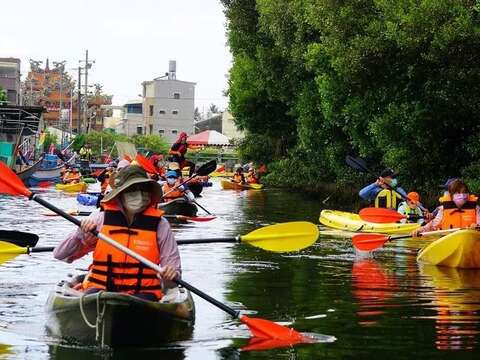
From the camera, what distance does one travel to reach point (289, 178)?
39906 mm

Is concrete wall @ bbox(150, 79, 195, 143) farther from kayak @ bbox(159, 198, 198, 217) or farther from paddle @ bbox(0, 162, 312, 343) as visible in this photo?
paddle @ bbox(0, 162, 312, 343)

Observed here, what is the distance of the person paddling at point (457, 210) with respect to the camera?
524 inches

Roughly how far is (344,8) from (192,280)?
11.7m

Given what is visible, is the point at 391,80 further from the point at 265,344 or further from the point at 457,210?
the point at 265,344

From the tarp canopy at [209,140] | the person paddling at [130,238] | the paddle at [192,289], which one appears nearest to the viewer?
the paddle at [192,289]

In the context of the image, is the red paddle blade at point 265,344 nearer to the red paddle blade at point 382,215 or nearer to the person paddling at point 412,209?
the red paddle blade at point 382,215

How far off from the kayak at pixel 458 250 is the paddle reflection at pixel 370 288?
31.7 inches

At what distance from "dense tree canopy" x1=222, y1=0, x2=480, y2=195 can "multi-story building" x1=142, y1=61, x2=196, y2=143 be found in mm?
76216

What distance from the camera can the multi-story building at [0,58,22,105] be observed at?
86562 mm

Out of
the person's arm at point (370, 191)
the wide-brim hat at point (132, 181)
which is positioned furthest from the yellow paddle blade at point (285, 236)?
the person's arm at point (370, 191)

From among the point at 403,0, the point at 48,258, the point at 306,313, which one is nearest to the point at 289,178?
the point at 403,0

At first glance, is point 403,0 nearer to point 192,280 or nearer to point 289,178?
point 192,280

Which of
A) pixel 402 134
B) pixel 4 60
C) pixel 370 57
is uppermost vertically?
pixel 4 60

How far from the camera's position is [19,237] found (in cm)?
945
